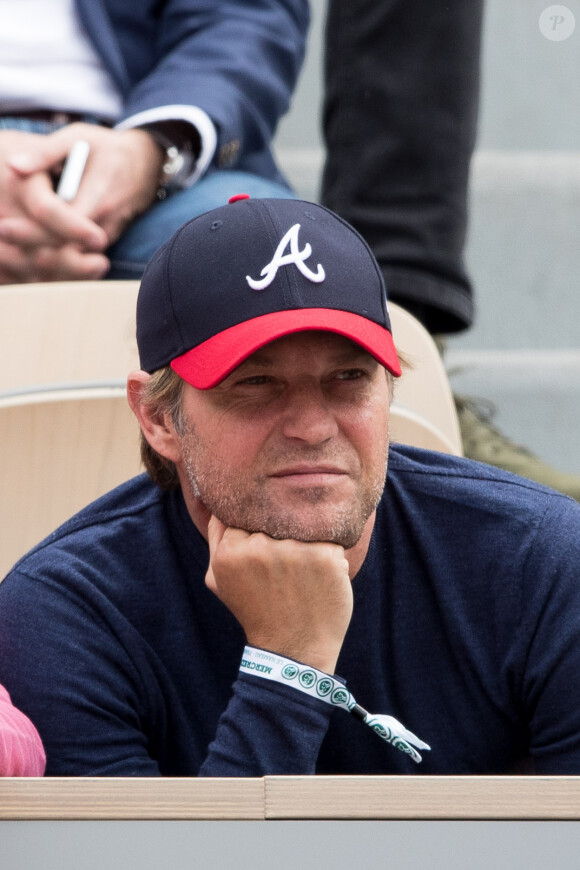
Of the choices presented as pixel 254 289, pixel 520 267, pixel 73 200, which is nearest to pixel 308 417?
pixel 254 289

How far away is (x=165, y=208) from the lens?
170 cm

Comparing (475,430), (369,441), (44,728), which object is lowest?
(475,430)

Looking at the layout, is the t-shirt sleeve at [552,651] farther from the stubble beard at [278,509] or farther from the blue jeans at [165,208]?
the blue jeans at [165,208]

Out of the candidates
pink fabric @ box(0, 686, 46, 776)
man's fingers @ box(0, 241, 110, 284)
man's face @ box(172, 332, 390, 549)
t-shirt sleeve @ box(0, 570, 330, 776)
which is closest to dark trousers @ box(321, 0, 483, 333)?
man's fingers @ box(0, 241, 110, 284)

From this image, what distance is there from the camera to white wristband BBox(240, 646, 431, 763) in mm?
1063

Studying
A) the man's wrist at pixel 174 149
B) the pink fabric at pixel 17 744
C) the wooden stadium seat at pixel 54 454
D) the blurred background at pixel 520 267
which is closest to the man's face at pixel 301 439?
the pink fabric at pixel 17 744

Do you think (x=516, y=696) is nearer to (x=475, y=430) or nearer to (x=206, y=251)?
(x=206, y=251)

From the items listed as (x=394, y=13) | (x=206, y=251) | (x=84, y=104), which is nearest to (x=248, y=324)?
(x=206, y=251)

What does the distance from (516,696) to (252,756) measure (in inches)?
11.6

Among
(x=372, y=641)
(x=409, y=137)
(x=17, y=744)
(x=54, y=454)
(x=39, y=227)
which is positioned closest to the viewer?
(x=17, y=744)

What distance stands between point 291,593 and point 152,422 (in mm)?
274

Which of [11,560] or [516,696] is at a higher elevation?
[516,696]

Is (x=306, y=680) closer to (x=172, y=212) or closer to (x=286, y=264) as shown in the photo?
(x=286, y=264)

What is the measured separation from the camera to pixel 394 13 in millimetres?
1821
